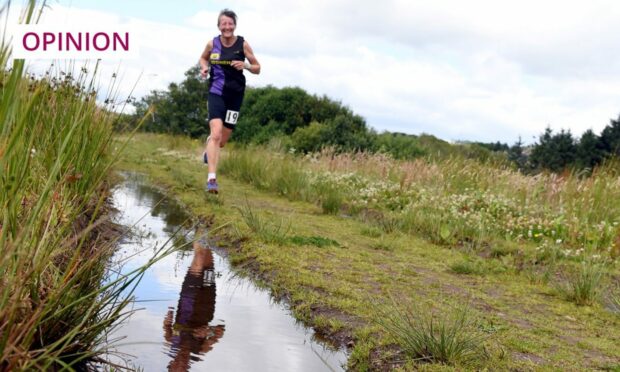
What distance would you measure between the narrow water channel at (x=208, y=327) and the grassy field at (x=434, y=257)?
0.18 metres

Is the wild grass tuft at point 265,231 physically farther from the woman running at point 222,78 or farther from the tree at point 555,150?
the tree at point 555,150

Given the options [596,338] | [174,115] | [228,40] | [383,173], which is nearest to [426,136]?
[174,115]

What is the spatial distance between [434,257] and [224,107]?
3.54 m

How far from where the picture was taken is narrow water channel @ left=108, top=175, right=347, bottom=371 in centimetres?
322

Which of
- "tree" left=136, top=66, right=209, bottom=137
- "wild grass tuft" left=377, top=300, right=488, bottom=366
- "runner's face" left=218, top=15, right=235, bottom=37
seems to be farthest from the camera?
"tree" left=136, top=66, right=209, bottom=137

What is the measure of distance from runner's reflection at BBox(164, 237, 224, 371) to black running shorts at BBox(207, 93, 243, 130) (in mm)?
3808

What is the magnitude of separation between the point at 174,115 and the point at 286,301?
33.1 meters

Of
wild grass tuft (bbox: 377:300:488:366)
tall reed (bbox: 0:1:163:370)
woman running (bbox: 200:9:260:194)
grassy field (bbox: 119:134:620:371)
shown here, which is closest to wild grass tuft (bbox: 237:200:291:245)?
grassy field (bbox: 119:134:620:371)

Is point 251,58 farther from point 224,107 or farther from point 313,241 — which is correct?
point 313,241

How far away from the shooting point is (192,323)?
3816mm

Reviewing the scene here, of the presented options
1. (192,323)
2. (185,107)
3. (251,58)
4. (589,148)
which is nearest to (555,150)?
(589,148)

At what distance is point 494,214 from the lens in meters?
9.20

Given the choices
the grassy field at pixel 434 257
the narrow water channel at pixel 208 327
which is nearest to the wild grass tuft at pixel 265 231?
the grassy field at pixel 434 257

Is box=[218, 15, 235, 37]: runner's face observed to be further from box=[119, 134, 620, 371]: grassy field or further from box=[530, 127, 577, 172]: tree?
box=[530, 127, 577, 172]: tree
